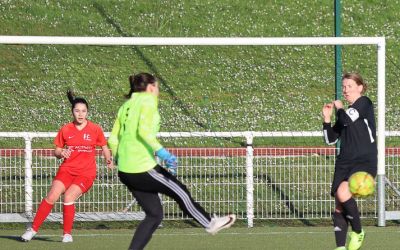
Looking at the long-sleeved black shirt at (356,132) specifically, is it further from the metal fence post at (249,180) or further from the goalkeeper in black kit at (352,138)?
the metal fence post at (249,180)

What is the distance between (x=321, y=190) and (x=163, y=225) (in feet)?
7.06

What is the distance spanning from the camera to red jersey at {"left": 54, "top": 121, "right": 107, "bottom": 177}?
12.0 metres

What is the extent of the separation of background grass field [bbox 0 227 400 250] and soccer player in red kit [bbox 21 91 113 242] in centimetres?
35

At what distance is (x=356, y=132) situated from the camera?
32.4ft

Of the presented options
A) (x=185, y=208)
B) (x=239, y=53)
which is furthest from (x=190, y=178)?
(x=239, y=53)

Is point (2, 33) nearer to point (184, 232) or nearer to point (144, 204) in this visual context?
point (184, 232)

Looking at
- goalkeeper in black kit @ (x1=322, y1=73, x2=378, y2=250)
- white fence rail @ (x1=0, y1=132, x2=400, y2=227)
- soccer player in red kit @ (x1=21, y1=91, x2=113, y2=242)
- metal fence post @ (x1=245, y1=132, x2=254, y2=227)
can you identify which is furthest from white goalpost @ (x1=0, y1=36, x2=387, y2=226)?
goalkeeper in black kit @ (x1=322, y1=73, x2=378, y2=250)

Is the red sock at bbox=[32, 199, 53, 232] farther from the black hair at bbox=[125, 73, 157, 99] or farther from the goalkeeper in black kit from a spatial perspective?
the goalkeeper in black kit

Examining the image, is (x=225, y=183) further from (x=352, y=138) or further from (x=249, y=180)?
(x=352, y=138)

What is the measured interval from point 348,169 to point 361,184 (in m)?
0.26

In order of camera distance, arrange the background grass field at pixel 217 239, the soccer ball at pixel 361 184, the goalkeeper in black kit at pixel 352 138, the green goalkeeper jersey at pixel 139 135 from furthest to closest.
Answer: the background grass field at pixel 217 239, the goalkeeper in black kit at pixel 352 138, the soccer ball at pixel 361 184, the green goalkeeper jersey at pixel 139 135

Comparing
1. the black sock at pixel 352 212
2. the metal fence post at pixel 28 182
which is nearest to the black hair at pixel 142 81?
the black sock at pixel 352 212

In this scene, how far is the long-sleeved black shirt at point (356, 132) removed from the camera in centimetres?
982

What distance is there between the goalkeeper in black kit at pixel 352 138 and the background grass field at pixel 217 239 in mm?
1636
